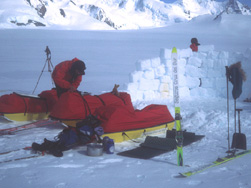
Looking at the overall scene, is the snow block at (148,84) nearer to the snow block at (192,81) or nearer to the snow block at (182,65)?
the snow block at (182,65)

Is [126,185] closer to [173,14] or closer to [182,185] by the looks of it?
[182,185]

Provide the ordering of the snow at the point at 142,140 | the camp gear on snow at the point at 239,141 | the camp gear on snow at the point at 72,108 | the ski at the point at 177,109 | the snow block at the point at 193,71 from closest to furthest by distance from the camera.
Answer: the snow at the point at 142,140
the ski at the point at 177,109
the camp gear on snow at the point at 239,141
the camp gear on snow at the point at 72,108
the snow block at the point at 193,71

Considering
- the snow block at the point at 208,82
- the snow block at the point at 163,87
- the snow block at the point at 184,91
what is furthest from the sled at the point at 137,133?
the snow block at the point at 208,82

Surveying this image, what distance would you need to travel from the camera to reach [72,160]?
3350 mm

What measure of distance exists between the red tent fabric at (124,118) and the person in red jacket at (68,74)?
96 centimetres

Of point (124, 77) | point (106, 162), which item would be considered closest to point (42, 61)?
point (124, 77)

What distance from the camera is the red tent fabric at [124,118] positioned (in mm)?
3977

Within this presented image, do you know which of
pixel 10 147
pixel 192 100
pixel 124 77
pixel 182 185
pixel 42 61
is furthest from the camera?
pixel 42 61

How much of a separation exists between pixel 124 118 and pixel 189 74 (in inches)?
170

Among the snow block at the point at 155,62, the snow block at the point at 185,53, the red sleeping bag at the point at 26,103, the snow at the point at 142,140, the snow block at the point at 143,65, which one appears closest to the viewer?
the snow at the point at 142,140

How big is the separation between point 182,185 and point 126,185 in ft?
1.50

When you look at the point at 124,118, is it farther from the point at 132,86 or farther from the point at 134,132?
the point at 132,86

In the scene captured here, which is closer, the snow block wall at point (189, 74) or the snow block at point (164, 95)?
the snow block wall at point (189, 74)

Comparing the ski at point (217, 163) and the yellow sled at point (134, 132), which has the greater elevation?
the yellow sled at point (134, 132)
